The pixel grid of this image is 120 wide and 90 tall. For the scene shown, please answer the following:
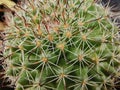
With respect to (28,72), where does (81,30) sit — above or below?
above

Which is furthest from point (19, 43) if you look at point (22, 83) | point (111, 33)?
point (111, 33)

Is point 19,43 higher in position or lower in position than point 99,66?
higher

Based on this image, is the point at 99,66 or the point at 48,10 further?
the point at 48,10

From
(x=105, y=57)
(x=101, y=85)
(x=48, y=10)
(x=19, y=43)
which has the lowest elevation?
(x=101, y=85)

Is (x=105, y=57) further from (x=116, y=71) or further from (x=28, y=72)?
(x=28, y=72)

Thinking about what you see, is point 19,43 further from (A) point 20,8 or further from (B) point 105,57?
(B) point 105,57

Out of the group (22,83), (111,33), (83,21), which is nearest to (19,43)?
(22,83)
